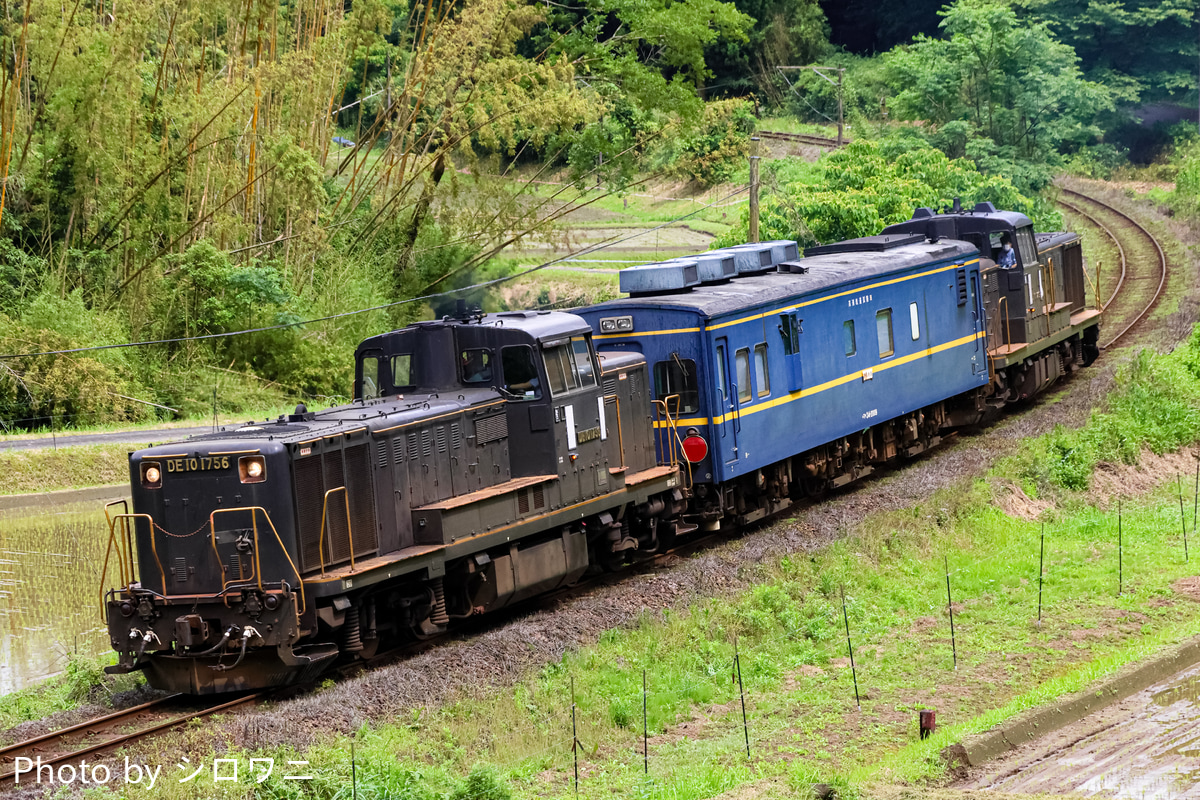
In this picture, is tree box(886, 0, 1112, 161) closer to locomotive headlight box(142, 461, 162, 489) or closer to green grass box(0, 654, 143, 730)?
locomotive headlight box(142, 461, 162, 489)

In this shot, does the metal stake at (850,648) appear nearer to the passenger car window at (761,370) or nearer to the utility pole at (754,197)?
the passenger car window at (761,370)

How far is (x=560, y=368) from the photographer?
1502 centimetres

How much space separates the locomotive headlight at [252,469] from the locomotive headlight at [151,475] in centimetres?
93

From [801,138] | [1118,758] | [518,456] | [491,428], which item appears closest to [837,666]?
[1118,758]

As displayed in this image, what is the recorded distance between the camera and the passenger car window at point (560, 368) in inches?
582

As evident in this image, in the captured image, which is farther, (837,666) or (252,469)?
(837,666)

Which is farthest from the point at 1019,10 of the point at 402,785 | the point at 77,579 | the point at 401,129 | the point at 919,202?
the point at 402,785

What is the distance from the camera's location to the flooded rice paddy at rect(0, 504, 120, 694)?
15.1 m

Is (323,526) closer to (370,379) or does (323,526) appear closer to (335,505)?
(335,505)

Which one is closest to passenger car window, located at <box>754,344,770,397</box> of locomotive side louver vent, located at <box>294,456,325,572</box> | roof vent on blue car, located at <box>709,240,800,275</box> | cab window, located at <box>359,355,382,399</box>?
roof vent on blue car, located at <box>709,240,800,275</box>

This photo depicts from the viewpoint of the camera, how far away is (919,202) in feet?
117

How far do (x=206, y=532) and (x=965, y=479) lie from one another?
1259 centimetres

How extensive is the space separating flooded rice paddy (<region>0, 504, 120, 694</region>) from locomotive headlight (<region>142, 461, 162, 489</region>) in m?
3.34

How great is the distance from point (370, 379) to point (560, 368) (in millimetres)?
2208
